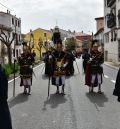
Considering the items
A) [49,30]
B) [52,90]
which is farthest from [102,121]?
[49,30]

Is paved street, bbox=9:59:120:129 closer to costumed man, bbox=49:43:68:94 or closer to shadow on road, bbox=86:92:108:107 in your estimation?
shadow on road, bbox=86:92:108:107

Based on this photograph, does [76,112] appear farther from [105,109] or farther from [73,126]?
[73,126]

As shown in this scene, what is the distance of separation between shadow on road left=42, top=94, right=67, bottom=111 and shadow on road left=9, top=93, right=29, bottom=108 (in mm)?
849

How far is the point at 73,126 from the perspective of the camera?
9.91 meters

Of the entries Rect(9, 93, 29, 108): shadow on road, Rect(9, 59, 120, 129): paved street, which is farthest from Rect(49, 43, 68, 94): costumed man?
Rect(9, 93, 29, 108): shadow on road

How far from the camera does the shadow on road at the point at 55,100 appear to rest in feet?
44.3

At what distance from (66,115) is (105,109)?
→ 1.47 meters

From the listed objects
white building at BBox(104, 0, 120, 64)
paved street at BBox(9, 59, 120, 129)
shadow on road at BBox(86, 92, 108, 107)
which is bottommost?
paved street at BBox(9, 59, 120, 129)

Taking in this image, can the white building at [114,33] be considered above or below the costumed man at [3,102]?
above

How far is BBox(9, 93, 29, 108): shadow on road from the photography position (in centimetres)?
1379

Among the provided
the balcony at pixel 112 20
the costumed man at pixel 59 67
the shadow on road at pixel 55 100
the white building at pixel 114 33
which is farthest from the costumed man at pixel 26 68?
the balcony at pixel 112 20

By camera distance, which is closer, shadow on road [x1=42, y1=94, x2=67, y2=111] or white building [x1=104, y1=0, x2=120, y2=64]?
shadow on road [x1=42, y1=94, x2=67, y2=111]

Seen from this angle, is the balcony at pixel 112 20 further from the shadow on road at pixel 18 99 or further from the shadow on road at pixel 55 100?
the shadow on road at pixel 55 100

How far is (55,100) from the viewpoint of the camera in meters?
A: 14.5
